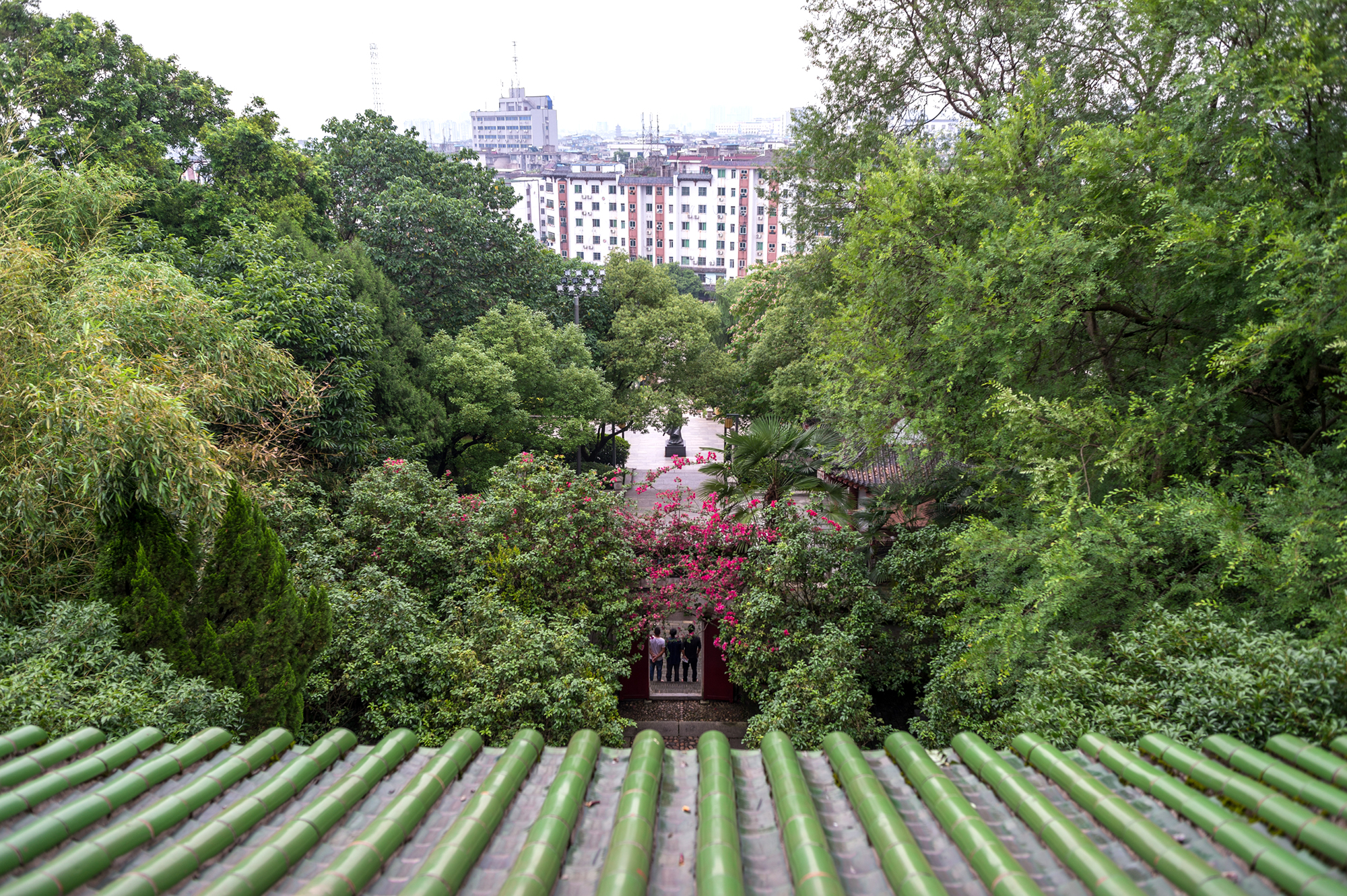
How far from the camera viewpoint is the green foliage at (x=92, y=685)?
4824 millimetres

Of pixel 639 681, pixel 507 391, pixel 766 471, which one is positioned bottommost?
pixel 639 681

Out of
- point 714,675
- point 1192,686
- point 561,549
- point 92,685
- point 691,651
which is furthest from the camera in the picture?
point 691,651

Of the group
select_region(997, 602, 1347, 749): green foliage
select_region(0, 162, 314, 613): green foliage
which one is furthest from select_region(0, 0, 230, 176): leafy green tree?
select_region(997, 602, 1347, 749): green foliage

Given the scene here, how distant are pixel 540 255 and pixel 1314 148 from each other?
66.9ft

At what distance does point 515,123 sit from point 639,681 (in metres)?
161

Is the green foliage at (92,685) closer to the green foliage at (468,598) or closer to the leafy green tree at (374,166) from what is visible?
the green foliage at (468,598)

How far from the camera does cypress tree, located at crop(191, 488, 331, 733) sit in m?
6.73

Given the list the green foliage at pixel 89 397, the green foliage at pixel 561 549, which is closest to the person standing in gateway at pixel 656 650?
the green foliage at pixel 561 549

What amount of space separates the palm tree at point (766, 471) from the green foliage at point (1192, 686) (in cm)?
627

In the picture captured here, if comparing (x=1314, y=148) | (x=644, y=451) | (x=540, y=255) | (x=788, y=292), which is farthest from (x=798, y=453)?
(x=644, y=451)

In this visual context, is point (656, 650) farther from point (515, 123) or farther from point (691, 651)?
point (515, 123)

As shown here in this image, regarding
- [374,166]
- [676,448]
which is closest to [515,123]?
[676,448]

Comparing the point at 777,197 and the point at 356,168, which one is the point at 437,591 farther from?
the point at 356,168

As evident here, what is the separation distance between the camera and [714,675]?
473 inches
